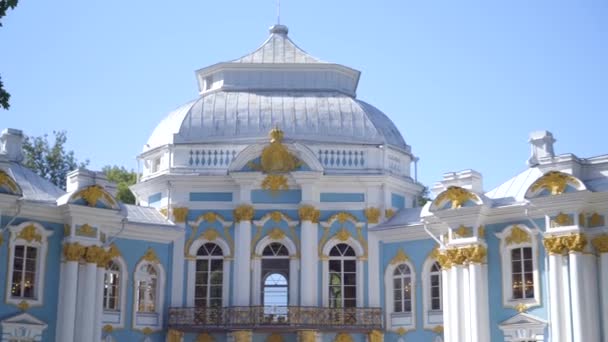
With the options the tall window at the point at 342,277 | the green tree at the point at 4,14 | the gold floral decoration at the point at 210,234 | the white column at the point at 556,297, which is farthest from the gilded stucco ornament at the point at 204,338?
the green tree at the point at 4,14

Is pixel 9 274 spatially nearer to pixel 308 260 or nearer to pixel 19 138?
pixel 19 138

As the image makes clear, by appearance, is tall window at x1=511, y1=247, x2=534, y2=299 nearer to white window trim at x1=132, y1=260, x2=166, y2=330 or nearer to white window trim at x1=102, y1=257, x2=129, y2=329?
white window trim at x1=132, y1=260, x2=166, y2=330

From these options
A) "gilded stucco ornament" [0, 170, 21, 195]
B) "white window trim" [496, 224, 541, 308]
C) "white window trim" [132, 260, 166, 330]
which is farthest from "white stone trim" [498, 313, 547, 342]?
"gilded stucco ornament" [0, 170, 21, 195]

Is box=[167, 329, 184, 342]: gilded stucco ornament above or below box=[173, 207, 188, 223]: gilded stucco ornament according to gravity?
below

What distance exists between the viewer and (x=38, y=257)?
1209 inches

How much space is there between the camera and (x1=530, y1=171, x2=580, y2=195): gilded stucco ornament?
28875mm

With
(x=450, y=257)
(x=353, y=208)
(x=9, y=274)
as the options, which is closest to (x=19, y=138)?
(x=9, y=274)

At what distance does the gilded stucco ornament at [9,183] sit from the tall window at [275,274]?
27.8ft

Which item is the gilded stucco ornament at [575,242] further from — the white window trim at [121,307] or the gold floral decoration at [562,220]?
the white window trim at [121,307]

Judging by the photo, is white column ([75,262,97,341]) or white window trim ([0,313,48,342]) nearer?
white window trim ([0,313,48,342])

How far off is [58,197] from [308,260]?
7.70 metres

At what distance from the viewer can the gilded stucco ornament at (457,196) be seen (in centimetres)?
3091

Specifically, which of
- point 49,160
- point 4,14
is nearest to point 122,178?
point 49,160

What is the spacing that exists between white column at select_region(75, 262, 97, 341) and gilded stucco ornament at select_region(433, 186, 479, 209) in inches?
387
